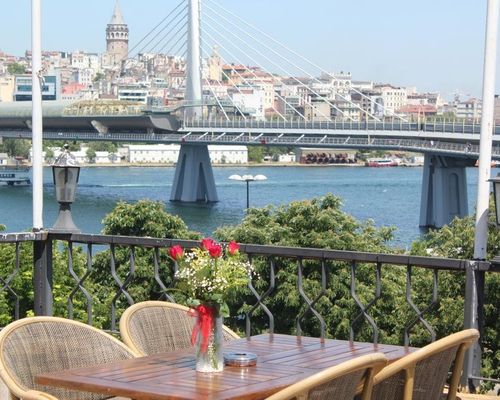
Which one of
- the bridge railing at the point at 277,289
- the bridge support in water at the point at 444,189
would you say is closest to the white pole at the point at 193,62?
the bridge support in water at the point at 444,189

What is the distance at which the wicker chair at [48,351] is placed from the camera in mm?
3955

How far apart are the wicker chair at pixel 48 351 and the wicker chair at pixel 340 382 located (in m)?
0.96

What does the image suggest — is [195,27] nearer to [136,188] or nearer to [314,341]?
[136,188]

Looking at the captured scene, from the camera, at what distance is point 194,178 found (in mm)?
70438

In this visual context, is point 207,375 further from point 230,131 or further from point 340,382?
point 230,131

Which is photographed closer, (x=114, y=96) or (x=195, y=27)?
(x=195, y=27)

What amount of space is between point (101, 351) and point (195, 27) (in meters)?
68.3

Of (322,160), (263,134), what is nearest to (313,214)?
(263,134)

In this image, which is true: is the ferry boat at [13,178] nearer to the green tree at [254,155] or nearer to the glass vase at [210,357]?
the green tree at [254,155]

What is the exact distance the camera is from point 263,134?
212 ft

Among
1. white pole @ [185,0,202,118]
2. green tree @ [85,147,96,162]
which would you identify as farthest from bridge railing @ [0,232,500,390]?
green tree @ [85,147,96,162]

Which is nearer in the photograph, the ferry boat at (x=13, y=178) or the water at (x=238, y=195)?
the water at (x=238, y=195)

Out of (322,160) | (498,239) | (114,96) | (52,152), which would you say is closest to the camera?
(498,239)

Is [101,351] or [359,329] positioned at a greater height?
[101,351]
